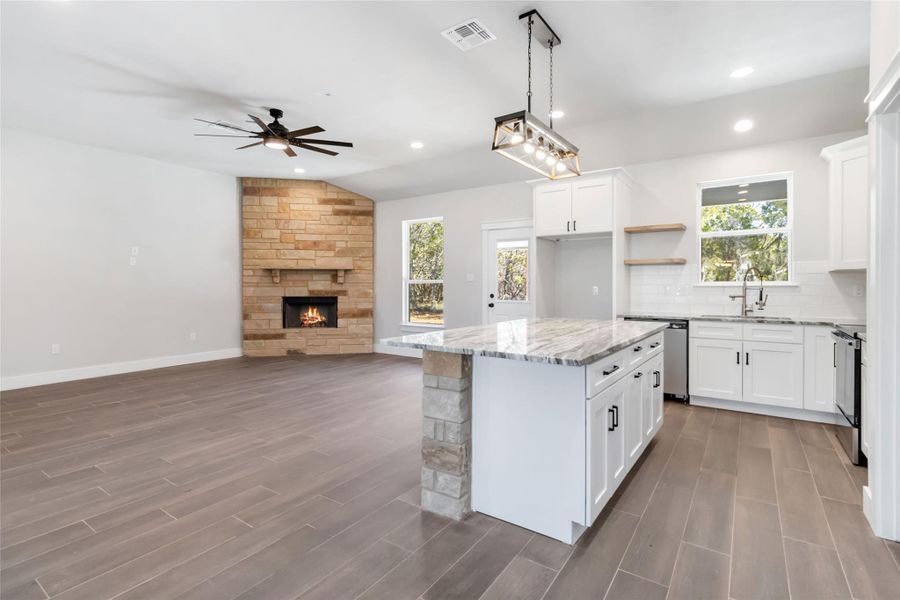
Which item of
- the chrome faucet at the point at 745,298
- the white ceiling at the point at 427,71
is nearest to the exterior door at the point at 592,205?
the white ceiling at the point at 427,71

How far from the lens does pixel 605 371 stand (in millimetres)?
2057

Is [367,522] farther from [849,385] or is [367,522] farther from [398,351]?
[398,351]

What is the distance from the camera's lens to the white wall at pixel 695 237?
13.5ft

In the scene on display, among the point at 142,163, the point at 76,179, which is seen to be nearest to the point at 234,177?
the point at 142,163

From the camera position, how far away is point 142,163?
19.5 feet

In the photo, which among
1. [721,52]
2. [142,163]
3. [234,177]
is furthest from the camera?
[234,177]

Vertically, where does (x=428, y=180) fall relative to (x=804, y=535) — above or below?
above

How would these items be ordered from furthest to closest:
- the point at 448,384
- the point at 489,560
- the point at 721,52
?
the point at 721,52 → the point at 448,384 → the point at 489,560

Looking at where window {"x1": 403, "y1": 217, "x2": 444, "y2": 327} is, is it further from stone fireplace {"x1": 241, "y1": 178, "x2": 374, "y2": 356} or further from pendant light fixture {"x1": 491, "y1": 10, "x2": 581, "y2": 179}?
pendant light fixture {"x1": 491, "y1": 10, "x2": 581, "y2": 179}

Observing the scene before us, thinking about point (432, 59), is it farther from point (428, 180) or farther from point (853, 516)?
point (853, 516)

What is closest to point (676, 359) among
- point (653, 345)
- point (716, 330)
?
point (716, 330)

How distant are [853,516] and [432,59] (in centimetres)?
383

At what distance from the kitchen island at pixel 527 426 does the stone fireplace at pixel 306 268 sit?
5.37 meters

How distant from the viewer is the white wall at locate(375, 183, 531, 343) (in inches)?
249
